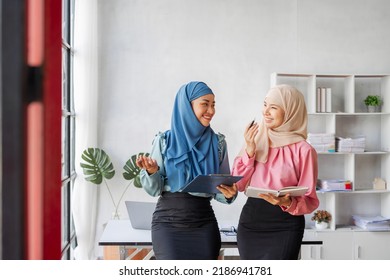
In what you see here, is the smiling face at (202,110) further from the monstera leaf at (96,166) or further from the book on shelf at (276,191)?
the monstera leaf at (96,166)

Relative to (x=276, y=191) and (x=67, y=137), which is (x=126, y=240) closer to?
(x=276, y=191)

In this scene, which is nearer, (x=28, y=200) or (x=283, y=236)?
(x=28, y=200)

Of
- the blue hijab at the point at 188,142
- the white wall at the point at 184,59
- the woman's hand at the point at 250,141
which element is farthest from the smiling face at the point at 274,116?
the white wall at the point at 184,59

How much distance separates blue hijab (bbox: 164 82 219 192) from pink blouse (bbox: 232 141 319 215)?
0.40 feet

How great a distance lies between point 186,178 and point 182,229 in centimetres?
17

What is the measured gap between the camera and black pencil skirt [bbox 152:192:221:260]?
69.9 inches

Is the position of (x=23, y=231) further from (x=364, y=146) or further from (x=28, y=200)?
(x=364, y=146)

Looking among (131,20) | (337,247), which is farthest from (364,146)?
(131,20)

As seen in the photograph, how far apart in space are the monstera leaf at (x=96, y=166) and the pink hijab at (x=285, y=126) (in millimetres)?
1522

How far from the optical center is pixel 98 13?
11.4 feet

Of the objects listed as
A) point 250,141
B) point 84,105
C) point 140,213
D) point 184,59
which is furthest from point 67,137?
point 250,141

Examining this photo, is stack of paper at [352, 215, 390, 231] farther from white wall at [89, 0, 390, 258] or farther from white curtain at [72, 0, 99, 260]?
white curtain at [72, 0, 99, 260]

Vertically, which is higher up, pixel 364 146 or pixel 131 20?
pixel 131 20

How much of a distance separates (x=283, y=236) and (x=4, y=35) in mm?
1375
